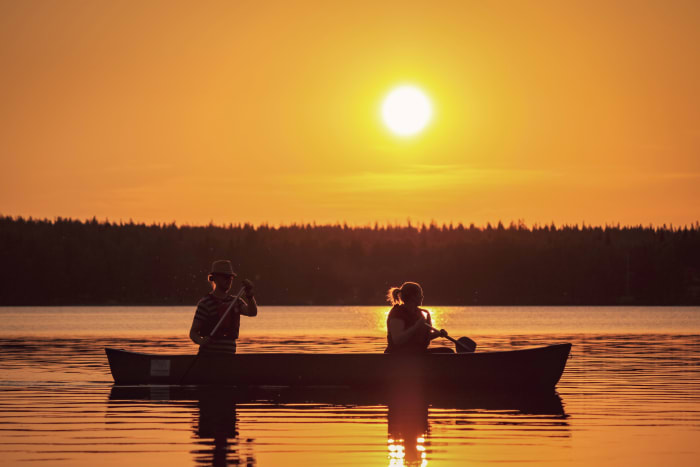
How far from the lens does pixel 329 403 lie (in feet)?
66.6

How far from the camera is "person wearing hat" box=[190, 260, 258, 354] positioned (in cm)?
2138

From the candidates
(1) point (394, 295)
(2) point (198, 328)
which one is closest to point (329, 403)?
(1) point (394, 295)

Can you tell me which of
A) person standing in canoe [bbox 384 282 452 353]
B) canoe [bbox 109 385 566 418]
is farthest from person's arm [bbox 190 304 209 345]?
person standing in canoe [bbox 384 282 452 353]

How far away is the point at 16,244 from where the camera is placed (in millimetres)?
179250

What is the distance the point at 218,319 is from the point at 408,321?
3.39m

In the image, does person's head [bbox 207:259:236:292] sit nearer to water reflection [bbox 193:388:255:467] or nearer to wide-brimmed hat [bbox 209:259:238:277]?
wide-brimmed hat [bbox 209:259:238:277]

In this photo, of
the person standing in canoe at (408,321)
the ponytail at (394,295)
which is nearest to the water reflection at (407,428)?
the person standing in canoe at (408,321)

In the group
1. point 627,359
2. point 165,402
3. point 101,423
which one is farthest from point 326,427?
point 627,359

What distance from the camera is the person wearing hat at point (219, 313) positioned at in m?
21.4

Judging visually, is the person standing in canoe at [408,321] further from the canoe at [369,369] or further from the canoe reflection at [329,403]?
the canoe reflection at [329,403]

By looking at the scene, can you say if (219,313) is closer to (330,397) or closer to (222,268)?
(222,268)

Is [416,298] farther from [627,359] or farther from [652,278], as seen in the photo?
[652,278]

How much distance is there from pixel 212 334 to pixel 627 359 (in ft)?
47.7

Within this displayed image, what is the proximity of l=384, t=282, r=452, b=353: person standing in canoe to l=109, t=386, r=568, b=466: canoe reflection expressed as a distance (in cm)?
91
